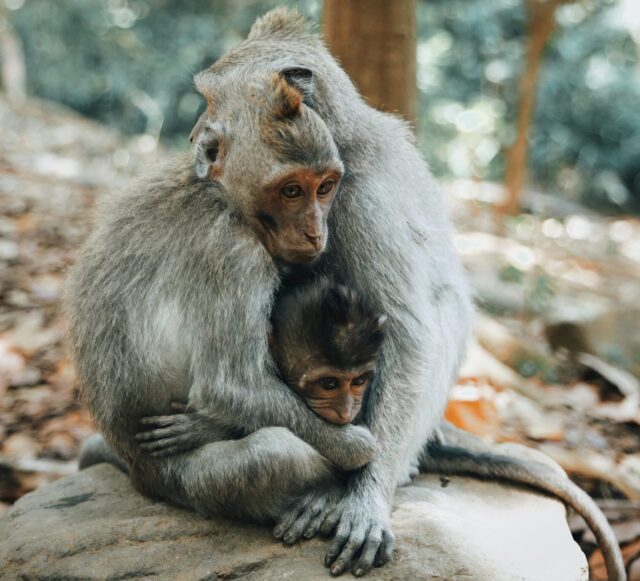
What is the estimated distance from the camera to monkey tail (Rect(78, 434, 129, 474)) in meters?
4.54

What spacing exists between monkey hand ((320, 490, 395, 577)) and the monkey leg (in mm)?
184

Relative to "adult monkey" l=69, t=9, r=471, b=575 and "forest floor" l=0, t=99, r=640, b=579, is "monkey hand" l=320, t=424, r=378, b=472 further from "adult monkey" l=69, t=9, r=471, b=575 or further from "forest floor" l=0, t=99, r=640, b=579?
"forest floor" l=0, t=99, r=640, b=579

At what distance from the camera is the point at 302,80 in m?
3.75

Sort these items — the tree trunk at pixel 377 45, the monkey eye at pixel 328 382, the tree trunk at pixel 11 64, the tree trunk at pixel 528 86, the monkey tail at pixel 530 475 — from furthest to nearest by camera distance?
the tree trunk at pixel 11 64, the tree trunk at pixel 528 86, the tree trunk at pixel 377 45, the monkey tail at pixel 530 475, the monkey eye at pixel 328 382

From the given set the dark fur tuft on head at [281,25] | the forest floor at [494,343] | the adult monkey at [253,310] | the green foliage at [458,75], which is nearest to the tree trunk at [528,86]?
the forest floor at [494,343]

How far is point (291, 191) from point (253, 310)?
56 centimetres

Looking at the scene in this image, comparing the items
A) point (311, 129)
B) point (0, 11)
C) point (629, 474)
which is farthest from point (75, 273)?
point (0, 11)

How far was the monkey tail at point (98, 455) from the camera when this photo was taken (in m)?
4.54

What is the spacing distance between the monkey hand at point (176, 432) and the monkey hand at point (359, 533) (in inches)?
26.6

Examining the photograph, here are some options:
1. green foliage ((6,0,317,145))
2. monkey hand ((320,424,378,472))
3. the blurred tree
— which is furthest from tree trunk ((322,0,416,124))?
green foliage ((6,0,317,145))

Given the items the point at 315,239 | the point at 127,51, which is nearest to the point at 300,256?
the point at 315,239

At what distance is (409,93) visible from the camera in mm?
6293

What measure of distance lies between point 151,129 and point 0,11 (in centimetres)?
395

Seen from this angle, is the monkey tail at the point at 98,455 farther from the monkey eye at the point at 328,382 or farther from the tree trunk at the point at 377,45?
the tree trunk at the point at 377,45
